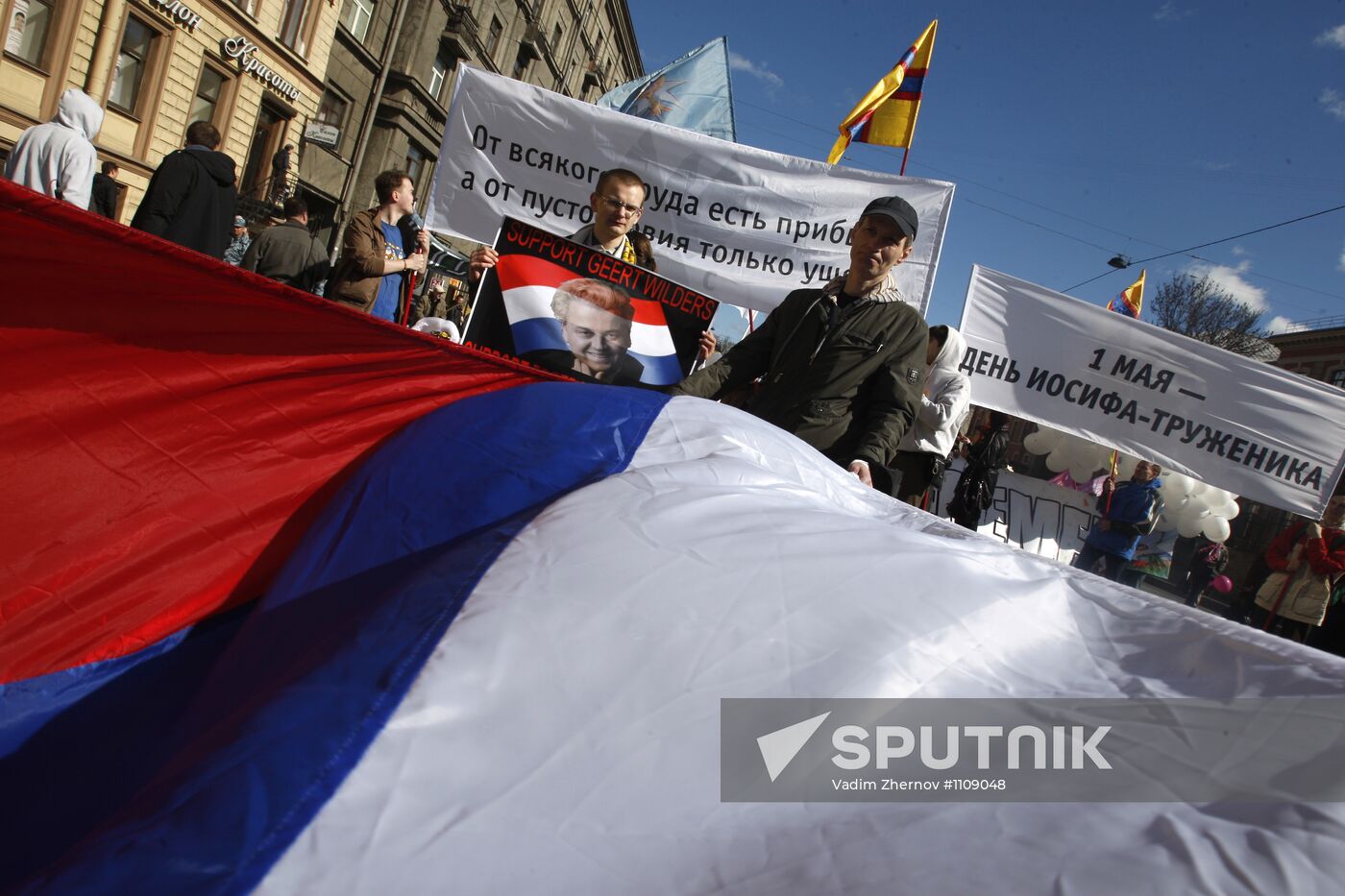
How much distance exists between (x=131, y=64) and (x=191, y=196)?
13.3 metres

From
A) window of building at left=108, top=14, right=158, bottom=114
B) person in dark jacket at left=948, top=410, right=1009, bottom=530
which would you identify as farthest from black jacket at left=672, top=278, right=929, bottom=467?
Answer: window of building at left=108, top=14, right=158, bottom=114


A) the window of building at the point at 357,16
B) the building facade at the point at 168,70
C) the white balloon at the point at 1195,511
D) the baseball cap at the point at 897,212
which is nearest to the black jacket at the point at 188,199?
the baseball cap at the point at 897,212

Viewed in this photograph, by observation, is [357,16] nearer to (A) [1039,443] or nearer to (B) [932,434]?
(A) [1039,443]

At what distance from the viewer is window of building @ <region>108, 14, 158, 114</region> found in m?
14.4

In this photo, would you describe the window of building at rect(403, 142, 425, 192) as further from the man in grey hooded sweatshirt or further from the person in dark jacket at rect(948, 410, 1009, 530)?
the person in dark jacket at rect(948, 410, 1009, 530)

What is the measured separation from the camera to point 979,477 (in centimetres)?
534

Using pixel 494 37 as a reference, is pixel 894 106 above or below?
below

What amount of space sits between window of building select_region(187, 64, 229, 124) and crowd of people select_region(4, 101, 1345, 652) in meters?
10.3

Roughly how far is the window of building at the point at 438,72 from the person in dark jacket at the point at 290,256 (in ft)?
68.0

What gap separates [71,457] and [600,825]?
5.30ft

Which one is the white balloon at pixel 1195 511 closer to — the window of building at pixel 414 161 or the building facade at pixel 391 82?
the building facade at pixel 391 82

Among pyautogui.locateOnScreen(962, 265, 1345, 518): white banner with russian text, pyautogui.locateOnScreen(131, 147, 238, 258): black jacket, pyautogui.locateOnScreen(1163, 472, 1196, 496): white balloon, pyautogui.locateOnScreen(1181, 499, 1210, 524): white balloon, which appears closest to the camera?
pyautogui.locateOnScreen(131, 147, 238, 258): black jacket

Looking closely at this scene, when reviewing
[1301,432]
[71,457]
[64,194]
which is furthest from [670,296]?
[1301,432]

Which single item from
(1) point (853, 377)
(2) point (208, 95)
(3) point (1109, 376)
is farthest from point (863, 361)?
(2) point (208, 95)
